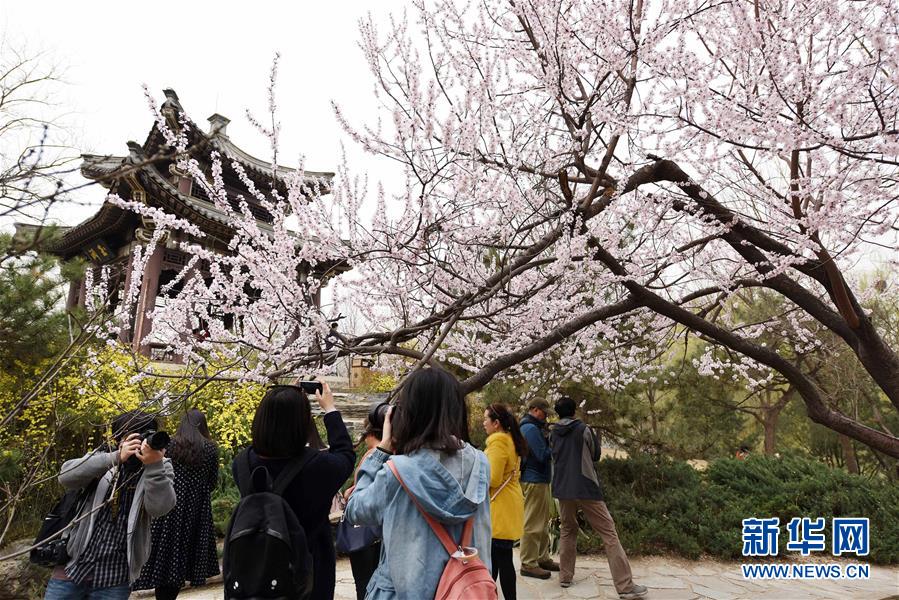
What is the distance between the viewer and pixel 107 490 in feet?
8.20

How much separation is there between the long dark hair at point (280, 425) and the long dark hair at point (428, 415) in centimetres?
52

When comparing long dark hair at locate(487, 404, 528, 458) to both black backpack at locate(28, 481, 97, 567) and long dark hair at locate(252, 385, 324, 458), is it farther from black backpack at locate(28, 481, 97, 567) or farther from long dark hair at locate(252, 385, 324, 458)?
black backpack at locate(28, 481, 97, 567)

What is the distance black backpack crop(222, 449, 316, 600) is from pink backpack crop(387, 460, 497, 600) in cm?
58

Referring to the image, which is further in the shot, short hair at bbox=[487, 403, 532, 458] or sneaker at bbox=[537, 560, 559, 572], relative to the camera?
sneaker at bbox=[537, 560, 559, 572]

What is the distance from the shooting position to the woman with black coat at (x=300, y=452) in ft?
7.00

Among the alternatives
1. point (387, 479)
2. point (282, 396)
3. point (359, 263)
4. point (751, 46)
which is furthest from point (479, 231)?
point (387, 479)

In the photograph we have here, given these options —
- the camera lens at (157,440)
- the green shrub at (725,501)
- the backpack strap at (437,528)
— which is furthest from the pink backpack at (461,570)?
the green shrub at (725,501)

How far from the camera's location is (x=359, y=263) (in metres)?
4.47

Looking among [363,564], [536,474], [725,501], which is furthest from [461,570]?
[725,501]

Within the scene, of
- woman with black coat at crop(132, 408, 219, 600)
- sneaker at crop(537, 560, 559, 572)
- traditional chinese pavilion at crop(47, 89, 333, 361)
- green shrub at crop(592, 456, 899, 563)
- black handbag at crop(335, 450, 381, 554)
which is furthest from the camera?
traditional chinese pavilion at crop(47, 89, 333, 361)

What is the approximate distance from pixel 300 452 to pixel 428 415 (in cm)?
74

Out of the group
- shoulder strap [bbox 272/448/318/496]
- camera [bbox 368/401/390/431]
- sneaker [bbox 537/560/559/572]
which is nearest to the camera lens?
shoulder strap [bbox 272/448/318/496]

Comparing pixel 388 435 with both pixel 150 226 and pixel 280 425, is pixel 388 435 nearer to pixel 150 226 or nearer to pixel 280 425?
pixel 280 425

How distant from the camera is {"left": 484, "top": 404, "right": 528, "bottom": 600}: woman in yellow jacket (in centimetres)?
362
